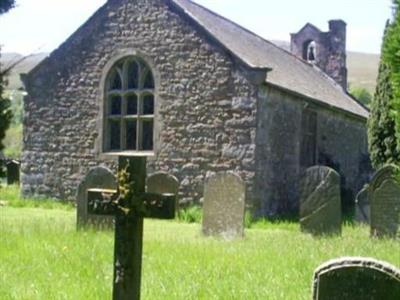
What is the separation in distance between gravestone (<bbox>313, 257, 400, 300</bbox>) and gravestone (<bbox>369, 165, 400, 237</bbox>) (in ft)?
28.2

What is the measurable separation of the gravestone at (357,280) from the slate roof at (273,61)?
40.8ft

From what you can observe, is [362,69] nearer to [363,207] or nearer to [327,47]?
[327,47]

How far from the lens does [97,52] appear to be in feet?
65.0

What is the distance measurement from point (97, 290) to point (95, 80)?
13483 millimetres

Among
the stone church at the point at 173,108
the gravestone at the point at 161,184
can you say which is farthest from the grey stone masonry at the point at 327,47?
the gravestone at the point at 161,184

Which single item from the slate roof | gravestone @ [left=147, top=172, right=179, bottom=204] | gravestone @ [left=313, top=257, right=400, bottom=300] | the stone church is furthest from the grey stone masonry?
gravestone @ [left=313, top=257, right=400, bottom=300]

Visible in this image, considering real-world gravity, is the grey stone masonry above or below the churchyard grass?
above

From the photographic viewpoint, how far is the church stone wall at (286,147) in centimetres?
1766

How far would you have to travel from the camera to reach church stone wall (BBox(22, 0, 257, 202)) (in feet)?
58.1

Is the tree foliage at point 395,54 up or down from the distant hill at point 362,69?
down

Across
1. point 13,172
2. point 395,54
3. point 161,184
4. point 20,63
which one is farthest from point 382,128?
point 13,172

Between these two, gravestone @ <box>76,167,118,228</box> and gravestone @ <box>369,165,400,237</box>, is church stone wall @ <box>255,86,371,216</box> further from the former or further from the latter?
gravestone @ <box>76,167,118,228</box>

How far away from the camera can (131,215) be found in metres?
5.29

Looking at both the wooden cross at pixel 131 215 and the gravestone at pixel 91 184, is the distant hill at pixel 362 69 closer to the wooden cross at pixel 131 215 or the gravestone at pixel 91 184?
the gravestone at pixel 91 184
